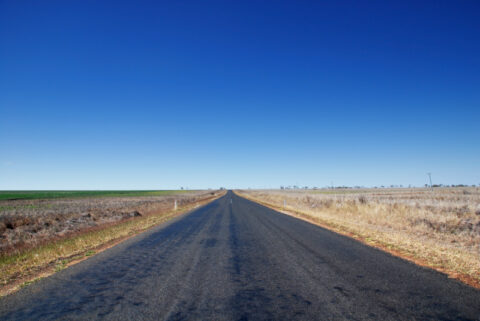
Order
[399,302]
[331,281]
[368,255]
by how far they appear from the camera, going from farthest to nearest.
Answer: [368,255] → [331,281] → [399,302]

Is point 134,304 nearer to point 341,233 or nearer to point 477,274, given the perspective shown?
point 477,274

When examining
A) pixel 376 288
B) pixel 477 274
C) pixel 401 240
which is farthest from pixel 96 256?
pixel 401 240

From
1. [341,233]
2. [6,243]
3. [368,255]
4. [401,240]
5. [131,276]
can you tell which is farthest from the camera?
[341,233]

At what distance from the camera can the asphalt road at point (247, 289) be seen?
3.82 metres

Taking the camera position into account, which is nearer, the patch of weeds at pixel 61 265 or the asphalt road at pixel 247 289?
the asphalt road at pixel 247 289

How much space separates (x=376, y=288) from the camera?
4699 millimetres

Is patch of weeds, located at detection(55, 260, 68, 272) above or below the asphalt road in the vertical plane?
below

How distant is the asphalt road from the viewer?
3824 mm

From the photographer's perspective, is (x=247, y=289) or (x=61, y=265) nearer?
(x=247, y=289)

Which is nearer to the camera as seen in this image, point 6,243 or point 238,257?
point 238,257

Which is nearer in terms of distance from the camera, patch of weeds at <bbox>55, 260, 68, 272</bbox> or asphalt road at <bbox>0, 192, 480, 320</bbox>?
asphalt road at <bbox>0, 192, 480, 320</bbox>

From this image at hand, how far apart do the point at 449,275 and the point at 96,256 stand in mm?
9327

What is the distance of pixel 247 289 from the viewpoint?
4789 millimetres

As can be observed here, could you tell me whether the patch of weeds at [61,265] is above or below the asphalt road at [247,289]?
below
